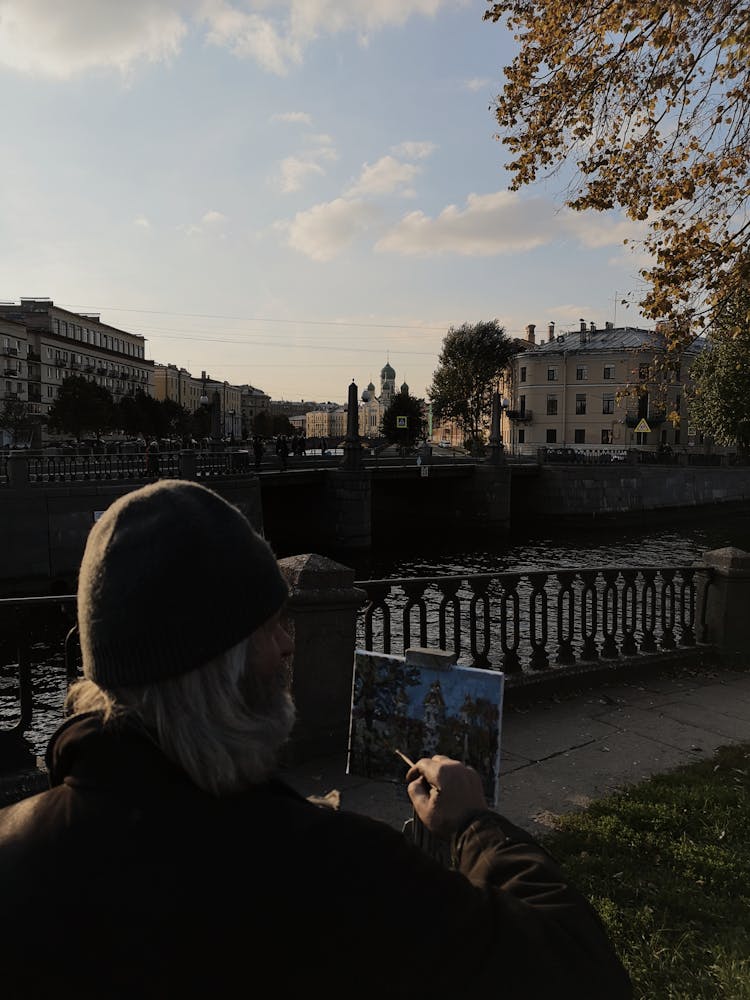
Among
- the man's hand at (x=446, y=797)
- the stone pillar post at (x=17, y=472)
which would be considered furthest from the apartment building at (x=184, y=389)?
the man's hand at (x=446, y=797)

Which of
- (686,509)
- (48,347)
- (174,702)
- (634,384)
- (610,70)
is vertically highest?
(48,347)

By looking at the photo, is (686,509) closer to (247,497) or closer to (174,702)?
(247,497)

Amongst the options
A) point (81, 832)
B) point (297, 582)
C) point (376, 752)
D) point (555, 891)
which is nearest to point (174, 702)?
point (81, 832)

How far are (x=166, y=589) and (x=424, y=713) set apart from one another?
4.43 ft

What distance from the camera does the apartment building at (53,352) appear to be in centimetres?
7419

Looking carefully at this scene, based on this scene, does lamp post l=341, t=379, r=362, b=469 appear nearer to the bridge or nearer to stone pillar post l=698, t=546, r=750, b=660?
the bridge

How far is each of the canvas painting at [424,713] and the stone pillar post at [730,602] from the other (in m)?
6.97

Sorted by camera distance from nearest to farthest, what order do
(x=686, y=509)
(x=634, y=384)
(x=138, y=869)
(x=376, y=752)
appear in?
1. (x=138, y=869)
2. (x=376, y=752)
3. (x=634, y=384)
4. (x=686, y=509)

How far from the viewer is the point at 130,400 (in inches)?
2862

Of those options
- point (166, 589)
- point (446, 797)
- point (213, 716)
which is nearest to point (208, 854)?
point (213, 716)

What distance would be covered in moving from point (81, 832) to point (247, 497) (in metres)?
24.4

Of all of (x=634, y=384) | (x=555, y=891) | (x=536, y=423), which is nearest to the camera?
(x=555, y=891)

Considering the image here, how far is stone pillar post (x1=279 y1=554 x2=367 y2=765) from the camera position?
4.95 meters

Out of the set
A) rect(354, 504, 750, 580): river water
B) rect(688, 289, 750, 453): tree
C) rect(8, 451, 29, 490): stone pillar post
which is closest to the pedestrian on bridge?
rect(8, 451, 29, 490): stone pillar post
